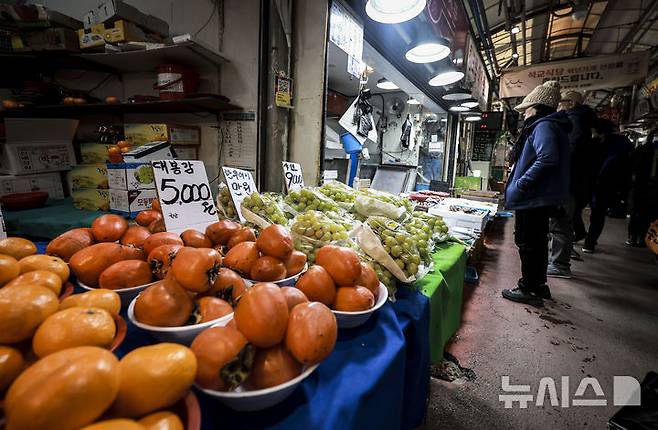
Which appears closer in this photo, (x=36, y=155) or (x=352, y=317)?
(x=352, y=317)

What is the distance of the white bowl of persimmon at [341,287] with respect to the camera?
95 centimetres

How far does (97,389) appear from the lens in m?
0.44

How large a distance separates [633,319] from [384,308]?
3.79m

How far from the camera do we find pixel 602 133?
214 inches

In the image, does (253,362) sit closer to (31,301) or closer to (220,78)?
(31,301)

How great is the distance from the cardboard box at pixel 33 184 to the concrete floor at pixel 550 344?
429 centimetres

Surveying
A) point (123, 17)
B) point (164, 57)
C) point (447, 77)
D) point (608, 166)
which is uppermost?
point (447, 77)

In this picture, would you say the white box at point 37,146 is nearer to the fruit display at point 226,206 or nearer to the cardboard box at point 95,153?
the cardboard box at point 95,153

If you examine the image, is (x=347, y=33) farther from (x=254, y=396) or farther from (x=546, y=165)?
(x=254, y=396)

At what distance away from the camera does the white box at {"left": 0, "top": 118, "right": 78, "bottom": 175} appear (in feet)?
10.1

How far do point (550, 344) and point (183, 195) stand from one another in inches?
128

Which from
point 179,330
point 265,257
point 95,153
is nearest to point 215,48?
point 95,153

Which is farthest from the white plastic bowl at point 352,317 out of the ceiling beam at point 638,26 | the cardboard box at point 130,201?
the ceiling beam at point 638,26

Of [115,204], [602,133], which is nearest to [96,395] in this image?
[115,204]
